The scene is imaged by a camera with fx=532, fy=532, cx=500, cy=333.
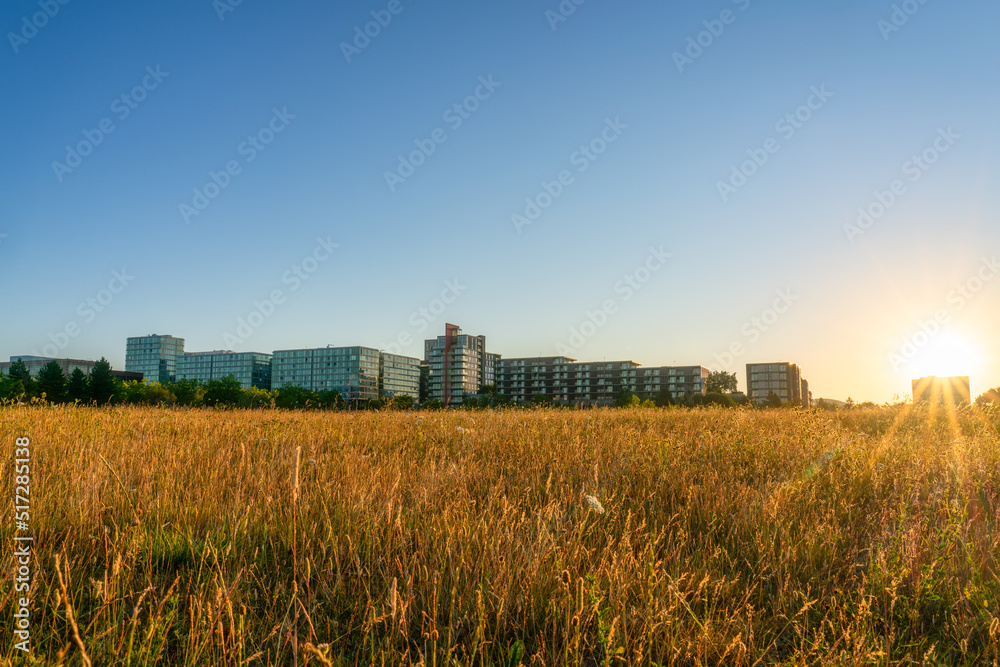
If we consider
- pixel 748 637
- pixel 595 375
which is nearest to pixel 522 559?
pixel 748 637

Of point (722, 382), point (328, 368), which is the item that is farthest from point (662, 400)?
point (328, 368)

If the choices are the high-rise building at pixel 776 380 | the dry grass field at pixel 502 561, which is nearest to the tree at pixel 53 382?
the dry grass field at pixel 502 561

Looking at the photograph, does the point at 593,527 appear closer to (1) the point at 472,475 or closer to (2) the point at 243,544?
(1) the point at 472,475

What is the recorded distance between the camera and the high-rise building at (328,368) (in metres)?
184

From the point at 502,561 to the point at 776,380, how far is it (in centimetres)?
19112

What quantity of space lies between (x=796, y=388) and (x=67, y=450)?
7498 inches

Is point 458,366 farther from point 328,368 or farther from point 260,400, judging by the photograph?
point 260,400

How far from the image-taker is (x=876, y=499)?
431 centimetres

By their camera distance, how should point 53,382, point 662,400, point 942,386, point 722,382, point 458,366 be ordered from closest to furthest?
1. point 942,386
2. point 53,382
3. point 662,400
4. point 722,382
5. point 458,366

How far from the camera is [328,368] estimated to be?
615ft

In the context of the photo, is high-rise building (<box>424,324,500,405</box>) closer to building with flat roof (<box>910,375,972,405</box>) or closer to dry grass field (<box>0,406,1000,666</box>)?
building with flat roof (<box>910,375,972,405</box>)

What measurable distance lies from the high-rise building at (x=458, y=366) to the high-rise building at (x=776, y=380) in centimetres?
8677

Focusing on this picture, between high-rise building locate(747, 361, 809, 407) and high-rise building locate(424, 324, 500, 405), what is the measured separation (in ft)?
285

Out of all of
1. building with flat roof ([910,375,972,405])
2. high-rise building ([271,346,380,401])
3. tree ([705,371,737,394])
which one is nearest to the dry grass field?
building with flat roof ([910,375,972,405])
